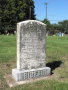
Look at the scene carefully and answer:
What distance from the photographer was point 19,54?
751 centimetres

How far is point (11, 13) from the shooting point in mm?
54062

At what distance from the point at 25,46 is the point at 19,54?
1.10 feet

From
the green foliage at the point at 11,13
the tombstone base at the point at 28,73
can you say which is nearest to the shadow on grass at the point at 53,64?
the tombstone base at the point at 28,73

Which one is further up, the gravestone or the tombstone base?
the gravestone

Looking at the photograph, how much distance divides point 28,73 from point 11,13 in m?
47.6

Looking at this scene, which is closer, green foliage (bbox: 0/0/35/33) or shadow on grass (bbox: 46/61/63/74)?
shadow on grass (bbox: 46/61/63/74)

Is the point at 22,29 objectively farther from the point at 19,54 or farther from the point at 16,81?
the point at 16,81

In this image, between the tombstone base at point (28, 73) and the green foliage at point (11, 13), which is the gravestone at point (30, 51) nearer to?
the tombstone base at point (28, 73)

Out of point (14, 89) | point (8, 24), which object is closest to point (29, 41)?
point (14, 89)

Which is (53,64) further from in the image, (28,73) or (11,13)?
(11,13)

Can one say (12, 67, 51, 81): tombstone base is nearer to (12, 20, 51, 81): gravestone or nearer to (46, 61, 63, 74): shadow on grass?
(12, 20, 51, 81): gravestone

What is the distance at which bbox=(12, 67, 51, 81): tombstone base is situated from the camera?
734 centimetres

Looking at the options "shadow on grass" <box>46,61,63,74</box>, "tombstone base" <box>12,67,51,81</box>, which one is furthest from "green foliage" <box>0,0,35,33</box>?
"tombstone base" <box>12,67,51,81</box>

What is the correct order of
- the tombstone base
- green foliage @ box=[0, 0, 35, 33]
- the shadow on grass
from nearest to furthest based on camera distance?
the tombstone base → the shadow on grass → green foliage @ box=[0, 0, 35, 33]
